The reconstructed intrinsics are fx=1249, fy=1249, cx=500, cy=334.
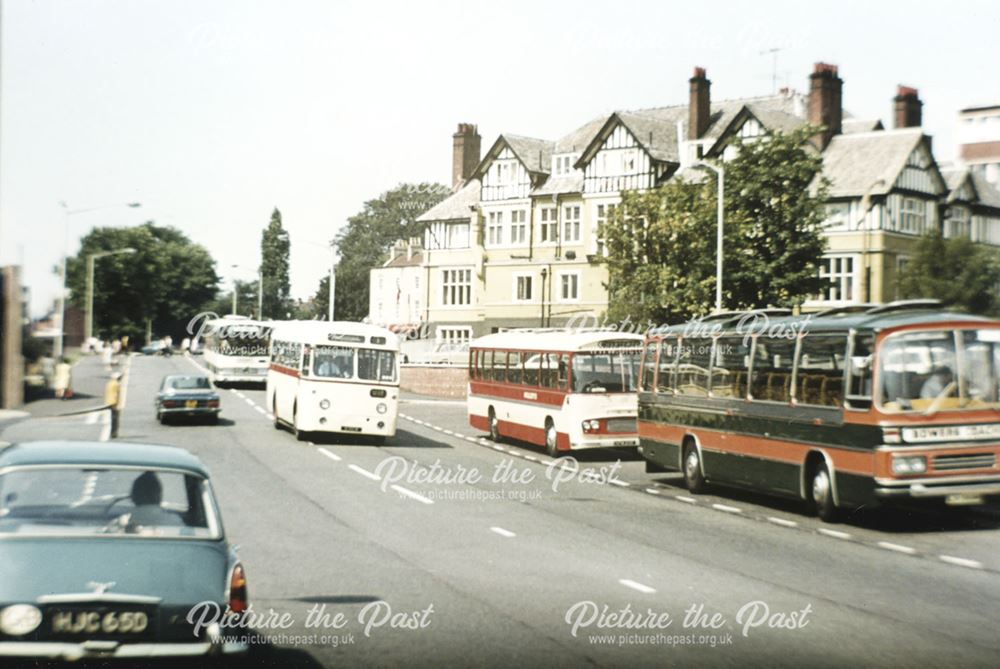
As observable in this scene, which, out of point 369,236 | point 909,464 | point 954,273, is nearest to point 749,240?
point 954,273

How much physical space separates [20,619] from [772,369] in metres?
14.6

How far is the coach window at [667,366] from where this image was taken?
23.8 metres

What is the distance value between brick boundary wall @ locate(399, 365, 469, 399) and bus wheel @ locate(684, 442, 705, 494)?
40.3m

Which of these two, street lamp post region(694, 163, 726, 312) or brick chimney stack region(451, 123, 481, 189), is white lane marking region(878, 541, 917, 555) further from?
brick chimney stack region(451, 123, 481, 189)

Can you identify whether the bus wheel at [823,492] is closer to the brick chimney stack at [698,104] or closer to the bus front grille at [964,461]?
the bus front grille at [964,461]

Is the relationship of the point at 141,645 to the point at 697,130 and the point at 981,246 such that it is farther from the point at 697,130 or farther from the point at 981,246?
the point at 697,130

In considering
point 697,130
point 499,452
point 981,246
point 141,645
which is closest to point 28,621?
point 141,645

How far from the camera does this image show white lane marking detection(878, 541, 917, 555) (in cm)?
1503

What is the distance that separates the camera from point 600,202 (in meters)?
67.4

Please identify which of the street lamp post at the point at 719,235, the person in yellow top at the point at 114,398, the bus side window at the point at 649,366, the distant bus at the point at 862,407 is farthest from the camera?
the street lamp post at the point at 719,235

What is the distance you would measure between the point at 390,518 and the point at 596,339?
11.7 m

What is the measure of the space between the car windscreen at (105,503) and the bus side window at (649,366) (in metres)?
17.0

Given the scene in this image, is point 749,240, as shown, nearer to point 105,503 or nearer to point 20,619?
point 105,503

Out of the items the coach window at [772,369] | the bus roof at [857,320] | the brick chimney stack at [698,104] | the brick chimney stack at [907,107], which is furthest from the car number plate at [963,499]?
the brick chimney stack at [698,104]
